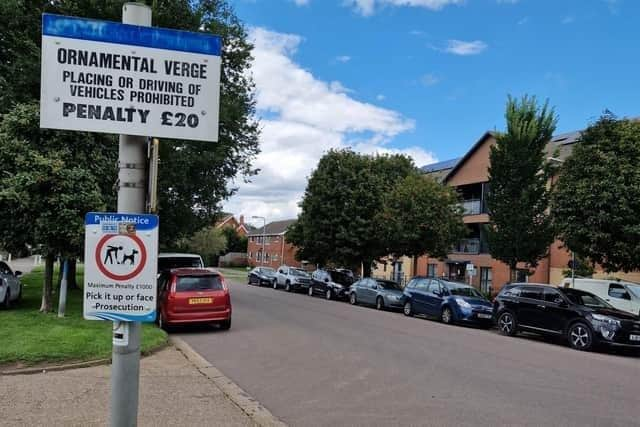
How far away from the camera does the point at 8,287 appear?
50.2 ft

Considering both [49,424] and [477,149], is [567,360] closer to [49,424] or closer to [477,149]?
[49,424]

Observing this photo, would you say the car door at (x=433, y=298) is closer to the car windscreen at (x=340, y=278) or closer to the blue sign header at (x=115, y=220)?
the car windscreen at (x=340, y=278)

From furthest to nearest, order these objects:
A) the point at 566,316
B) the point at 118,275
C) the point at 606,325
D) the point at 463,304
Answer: the point at 463,304, the point at 566,316, the point at 606,325, the point at 118,275

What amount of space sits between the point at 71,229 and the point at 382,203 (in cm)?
1888

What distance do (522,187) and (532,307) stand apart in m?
8.36

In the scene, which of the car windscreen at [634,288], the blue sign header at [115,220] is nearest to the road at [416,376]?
the blue sign header at [115,220]

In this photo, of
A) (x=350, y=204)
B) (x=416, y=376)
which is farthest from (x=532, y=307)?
(x=350, y=204)

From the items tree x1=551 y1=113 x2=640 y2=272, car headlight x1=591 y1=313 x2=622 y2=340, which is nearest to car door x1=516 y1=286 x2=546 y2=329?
car headlight x1=591 y1=313 x2=622 y2=340

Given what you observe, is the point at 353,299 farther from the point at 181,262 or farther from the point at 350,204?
the point at 181,262

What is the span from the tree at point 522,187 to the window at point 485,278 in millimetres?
11742

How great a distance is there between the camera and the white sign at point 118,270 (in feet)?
10.00

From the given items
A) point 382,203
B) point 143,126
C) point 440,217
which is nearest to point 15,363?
point 143,126

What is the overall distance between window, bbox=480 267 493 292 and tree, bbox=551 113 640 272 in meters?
16.9

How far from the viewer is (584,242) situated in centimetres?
1731
